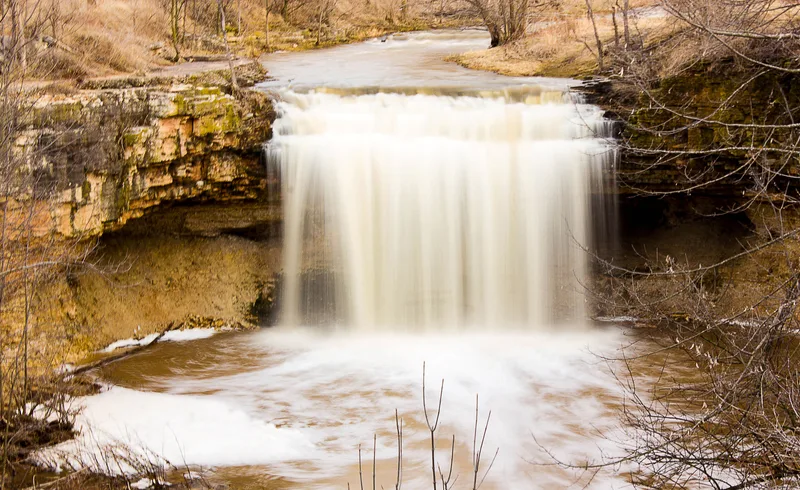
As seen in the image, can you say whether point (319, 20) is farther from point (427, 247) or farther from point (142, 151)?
point (142, 151)

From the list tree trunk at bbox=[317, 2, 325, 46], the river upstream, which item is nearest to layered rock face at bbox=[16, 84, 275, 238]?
the river upstream

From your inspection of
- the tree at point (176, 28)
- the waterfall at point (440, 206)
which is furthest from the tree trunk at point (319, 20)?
the waterfall at point (440, 206)

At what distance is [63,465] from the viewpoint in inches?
272

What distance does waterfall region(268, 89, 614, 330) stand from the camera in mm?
11453

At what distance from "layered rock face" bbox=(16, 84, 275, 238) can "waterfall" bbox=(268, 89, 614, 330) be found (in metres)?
0.61

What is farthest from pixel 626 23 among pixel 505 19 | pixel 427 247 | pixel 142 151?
pixel 142 151

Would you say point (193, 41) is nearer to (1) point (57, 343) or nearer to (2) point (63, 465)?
(1) point (57, 343)

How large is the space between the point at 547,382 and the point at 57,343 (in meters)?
6.22

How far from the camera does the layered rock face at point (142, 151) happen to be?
30.9 feet

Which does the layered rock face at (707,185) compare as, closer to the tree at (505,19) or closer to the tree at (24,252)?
the tree at (24,252)

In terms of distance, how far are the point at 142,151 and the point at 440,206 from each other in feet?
13.8

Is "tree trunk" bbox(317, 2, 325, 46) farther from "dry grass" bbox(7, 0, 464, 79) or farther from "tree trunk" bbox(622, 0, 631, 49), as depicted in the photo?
"tree trunk" bbox(622, 0, 631, 49)

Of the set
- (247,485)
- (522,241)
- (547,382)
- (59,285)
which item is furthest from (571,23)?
(247,485)

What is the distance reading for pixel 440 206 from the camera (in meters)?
11.4
